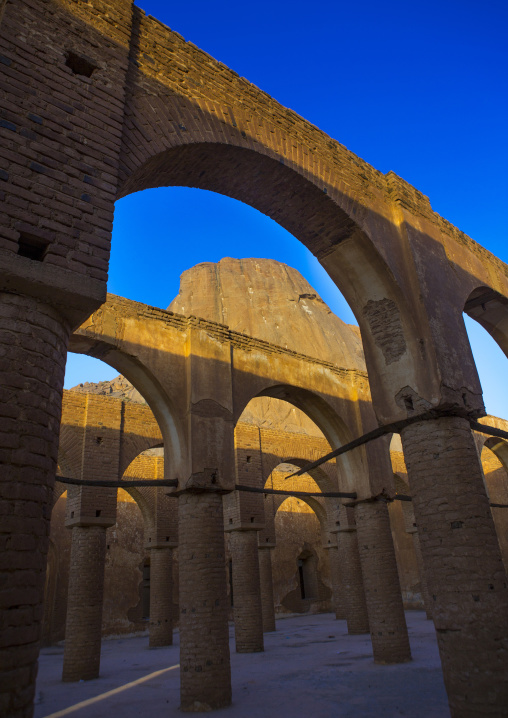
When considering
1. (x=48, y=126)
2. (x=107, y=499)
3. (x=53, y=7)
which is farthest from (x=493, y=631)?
(x=107, y=499)

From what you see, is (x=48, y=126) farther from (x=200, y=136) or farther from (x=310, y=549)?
(x=310, y=549)

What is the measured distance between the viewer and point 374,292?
7.02 meters

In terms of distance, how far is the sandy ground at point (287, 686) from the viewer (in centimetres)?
670

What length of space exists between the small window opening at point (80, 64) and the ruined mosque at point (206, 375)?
0.15ft

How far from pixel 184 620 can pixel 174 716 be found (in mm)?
1214

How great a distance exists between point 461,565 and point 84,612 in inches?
311

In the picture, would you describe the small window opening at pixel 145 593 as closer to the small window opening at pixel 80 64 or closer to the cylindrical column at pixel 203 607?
the cylindrical column at pixel 203 607

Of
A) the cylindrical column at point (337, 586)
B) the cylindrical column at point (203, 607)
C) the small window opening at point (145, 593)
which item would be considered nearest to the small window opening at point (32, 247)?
the cylindrical column at point (203, 607)

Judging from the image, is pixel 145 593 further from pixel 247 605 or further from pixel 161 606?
pixel 247 605

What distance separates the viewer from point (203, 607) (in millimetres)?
7715


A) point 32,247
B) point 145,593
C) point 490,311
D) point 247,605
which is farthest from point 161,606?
point 32,247

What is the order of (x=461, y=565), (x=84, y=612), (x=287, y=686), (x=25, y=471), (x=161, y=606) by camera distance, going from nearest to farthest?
(x=25, y=471)
(x=461, y=565)
(x=287, y=686)
(x=84, y=612)
(x=161, y=606)

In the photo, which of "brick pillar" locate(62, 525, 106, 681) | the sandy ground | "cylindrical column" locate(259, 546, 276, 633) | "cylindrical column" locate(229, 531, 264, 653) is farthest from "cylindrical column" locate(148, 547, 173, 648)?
"brick pillar" locate(62, 525, 106, 681)

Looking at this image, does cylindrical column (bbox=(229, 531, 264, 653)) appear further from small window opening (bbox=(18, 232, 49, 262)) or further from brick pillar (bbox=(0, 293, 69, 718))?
small window opening (bbox=(18, 232, 49, 262))
